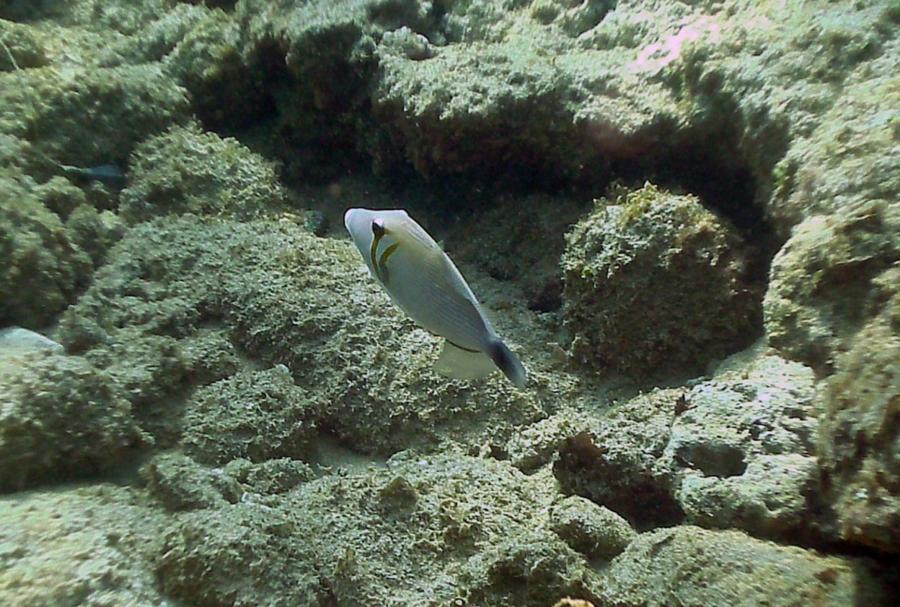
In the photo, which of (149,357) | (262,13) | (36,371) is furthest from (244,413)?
(262,13)

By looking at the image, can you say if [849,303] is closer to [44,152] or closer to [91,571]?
[91,571]

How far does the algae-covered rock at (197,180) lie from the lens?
3.82 meters

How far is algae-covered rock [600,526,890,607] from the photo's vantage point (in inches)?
66.5

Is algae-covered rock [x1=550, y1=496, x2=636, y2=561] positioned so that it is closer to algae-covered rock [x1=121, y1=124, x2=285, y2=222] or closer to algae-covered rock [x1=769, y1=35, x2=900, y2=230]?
algae-covered rock [x1=769, y1=35, x2=900, y2=230]

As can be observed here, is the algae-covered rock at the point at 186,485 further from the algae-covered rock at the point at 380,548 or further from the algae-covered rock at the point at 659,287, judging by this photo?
the algae-covered rock at the point at 659,287

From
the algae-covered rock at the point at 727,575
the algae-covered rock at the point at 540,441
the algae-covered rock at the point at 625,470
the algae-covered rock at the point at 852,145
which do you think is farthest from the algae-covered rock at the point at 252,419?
the algae-covered rock at the point at 852,145

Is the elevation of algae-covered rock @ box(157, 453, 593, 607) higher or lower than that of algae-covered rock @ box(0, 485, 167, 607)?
higher

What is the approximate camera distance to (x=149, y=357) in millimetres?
2832

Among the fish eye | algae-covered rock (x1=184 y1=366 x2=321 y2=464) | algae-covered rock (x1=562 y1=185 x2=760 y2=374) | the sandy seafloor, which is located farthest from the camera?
algae-covered rock (x1=562 y1=185 x2=760 y2=374)

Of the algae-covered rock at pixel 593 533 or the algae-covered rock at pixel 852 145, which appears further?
the algae-covered rock at pixel 593 533

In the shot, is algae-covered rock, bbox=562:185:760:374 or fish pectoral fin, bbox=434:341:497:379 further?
algae-covered rock, bbox=562:185:760:374

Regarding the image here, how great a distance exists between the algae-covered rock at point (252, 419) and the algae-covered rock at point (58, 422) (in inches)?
9.8

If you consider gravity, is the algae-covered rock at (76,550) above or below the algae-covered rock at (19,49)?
below

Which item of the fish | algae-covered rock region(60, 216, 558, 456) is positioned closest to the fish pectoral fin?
the fish
